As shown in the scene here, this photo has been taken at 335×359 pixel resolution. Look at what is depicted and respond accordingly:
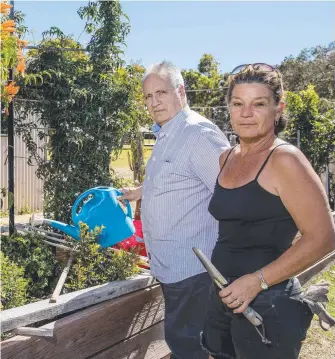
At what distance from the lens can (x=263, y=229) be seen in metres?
1.44

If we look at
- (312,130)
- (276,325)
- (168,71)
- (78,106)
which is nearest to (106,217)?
(168,71)

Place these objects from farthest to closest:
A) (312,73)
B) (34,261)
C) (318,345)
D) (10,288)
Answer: (312,73)
(318,345)
(34,261)
(10,288)

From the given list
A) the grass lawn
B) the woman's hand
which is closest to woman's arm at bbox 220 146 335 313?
the woman's hand

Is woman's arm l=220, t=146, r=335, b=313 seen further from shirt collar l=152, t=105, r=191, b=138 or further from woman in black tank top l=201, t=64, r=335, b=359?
shirt collar l=152, t=105, r=191, b=138

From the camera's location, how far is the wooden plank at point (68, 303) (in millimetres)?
2016

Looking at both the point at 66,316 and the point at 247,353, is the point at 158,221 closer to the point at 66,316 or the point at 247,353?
the point at 66,316

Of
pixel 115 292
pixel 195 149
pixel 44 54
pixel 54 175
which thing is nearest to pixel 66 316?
pixel 115 292

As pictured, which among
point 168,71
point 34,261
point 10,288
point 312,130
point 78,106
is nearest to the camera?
point 168,71

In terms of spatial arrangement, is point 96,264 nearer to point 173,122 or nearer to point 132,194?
point 132,194

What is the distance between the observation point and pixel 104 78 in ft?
12.5

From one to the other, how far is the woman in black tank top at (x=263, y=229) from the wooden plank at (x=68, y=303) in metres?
0.81

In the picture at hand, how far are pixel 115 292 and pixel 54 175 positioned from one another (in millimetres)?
1578

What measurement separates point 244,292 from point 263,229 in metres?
0.19

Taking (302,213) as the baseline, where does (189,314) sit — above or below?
below
